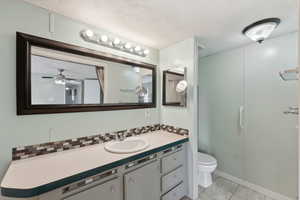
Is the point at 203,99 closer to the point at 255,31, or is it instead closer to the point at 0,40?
the point at 255,31

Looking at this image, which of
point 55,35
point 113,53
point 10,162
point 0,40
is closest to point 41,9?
point 55,35

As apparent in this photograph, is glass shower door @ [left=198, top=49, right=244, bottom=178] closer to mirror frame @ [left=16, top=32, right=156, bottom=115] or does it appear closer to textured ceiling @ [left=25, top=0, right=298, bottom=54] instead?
textured ceiling @ [left=25, top=0, right=298, bottom=54]

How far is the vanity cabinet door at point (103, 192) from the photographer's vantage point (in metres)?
0.97

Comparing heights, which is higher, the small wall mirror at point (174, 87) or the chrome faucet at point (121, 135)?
the small wall mirror at point (174, 87)

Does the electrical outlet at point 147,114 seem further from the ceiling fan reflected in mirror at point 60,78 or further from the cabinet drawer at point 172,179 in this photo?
the ceiling fan reflected in mirror at point 60,78

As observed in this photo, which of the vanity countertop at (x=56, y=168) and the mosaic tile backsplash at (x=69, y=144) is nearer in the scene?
the vanity countertop at (x=56, y=168)

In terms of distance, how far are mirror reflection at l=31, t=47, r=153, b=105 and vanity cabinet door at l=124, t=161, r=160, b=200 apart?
3.06ft

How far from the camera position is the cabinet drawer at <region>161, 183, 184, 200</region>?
5.23 feet

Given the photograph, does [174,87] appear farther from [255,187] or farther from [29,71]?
[255,187]

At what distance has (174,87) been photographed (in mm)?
2068

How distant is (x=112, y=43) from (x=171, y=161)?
1.75 metres

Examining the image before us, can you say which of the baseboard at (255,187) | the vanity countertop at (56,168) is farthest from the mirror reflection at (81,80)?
the baseboard at (255,187)

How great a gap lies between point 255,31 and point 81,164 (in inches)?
90.7

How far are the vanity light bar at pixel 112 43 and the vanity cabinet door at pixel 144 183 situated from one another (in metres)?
1.55
